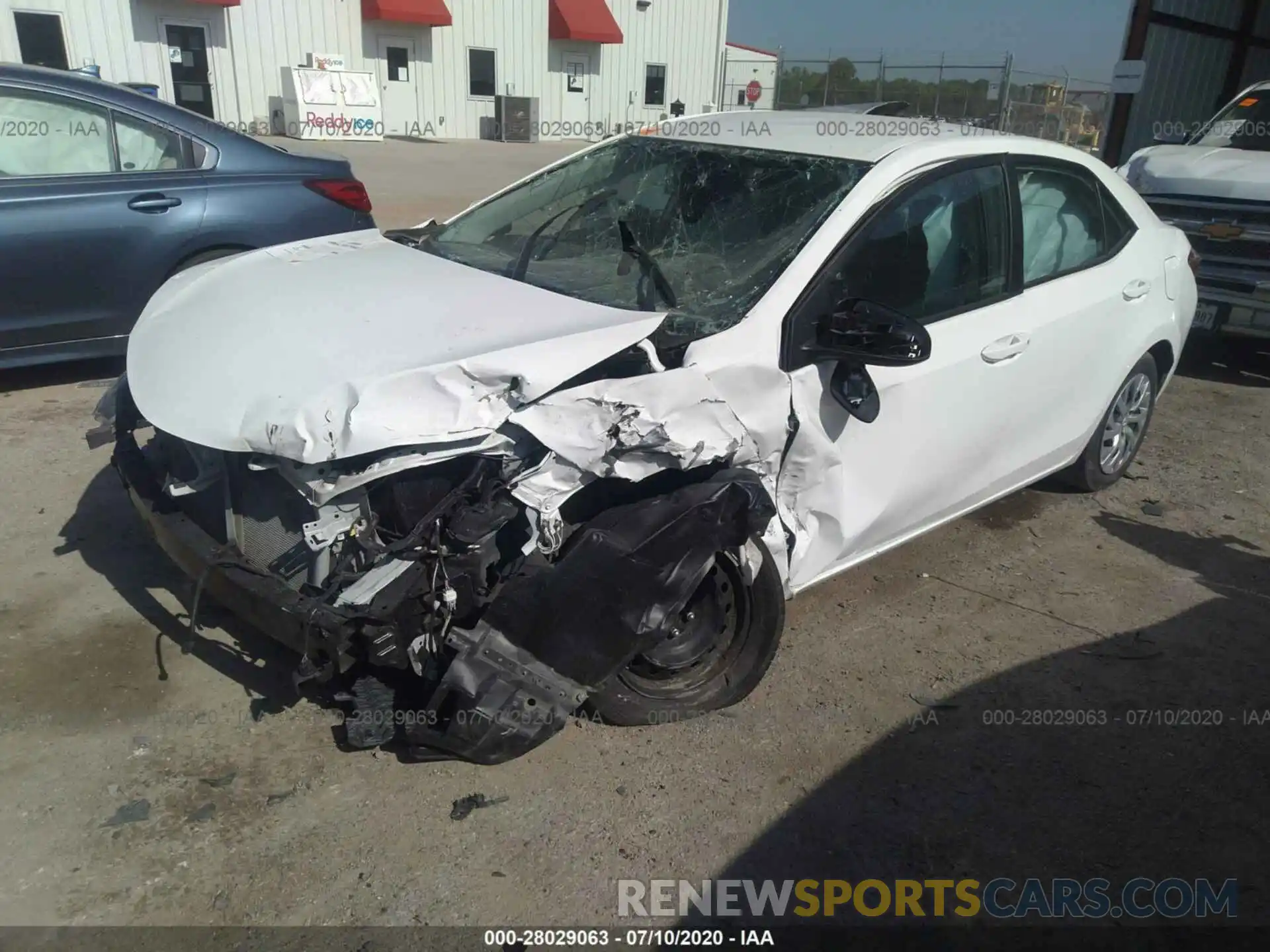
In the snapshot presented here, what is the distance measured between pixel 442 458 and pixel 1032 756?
205 cm

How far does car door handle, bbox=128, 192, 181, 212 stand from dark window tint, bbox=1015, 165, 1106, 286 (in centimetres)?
435

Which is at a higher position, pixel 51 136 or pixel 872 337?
pixel 51 136

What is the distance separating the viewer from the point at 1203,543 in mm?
4508

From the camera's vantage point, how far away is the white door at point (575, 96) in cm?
2841

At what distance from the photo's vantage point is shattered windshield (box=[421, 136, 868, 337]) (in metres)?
3.19

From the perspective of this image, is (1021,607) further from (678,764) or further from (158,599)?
(158,599)

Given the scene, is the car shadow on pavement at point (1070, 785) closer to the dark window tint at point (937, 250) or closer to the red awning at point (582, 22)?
the dark window tint at point (937, 250)

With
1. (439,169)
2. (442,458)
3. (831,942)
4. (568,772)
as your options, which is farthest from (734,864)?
(439,169)

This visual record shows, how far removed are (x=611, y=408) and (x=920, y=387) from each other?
1.25 meters

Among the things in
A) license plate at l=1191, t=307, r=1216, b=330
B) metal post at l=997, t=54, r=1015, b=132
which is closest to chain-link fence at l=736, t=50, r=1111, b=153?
metal post at l=997, t=54, r=1015, b=132

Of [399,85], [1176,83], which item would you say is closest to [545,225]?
[1176,83]

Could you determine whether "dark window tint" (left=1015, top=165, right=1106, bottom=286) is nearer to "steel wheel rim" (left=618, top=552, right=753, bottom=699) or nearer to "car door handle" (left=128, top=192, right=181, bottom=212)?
"steel wheel rim" (left=618, top=552, right=753, bottom=699)

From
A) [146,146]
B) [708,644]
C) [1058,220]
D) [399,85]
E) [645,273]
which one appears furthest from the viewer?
[399,85]

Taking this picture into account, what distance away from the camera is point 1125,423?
477 cm
